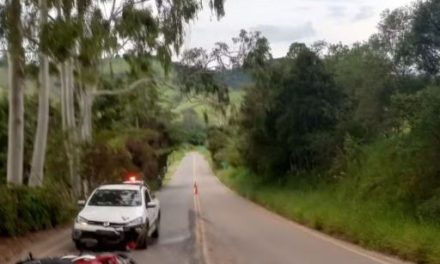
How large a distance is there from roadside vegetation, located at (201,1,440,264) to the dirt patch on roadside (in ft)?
29.3

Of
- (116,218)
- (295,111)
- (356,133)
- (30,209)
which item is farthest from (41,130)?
(295,111)

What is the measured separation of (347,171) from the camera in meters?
33.6

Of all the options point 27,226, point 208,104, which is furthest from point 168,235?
point 208,104

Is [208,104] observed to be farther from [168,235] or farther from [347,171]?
[168,235]

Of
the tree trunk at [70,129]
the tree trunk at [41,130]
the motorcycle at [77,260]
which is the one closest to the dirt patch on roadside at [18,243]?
the tree trunk at [41,130]

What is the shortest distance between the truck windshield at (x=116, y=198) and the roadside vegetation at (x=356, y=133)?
6372 millimetres

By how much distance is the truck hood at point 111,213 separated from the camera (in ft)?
63.0

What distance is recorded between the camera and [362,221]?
2352cm

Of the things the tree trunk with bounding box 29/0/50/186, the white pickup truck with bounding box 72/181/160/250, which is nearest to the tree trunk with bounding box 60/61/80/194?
the tree trunk with bounding box 29/0/50/186

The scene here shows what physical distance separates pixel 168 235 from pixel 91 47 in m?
7.87

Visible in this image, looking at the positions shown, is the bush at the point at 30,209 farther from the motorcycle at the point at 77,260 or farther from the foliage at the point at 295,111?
the foliage at the point at 295,111

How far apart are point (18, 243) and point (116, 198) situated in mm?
2771

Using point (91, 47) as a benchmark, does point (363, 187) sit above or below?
below

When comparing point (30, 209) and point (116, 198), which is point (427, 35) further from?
point (30, 209)
